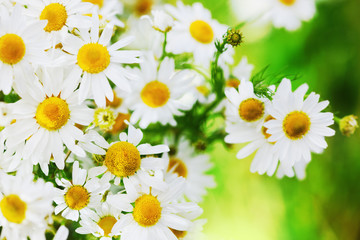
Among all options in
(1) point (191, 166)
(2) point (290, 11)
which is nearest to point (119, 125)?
(1) point (191, 166)

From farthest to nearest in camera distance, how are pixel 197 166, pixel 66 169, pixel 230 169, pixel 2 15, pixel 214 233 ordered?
pixel 230 169, pixel 214 233, pixel 197 166, pixel 66 169, pixel 2 15

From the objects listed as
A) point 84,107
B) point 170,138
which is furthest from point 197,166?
point 84,107

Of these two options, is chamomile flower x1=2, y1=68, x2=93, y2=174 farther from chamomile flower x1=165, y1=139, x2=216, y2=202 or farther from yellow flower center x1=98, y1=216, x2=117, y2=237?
chamomile flower x1=165, y1=139, x2=216, y2=202

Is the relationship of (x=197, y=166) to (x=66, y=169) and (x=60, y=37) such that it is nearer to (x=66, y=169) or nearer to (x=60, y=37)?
(x=66, y=169)

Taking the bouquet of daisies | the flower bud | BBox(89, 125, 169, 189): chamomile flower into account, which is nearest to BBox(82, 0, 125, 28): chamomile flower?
the bouquet of daisies

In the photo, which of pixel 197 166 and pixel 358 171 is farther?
pixel 358 171

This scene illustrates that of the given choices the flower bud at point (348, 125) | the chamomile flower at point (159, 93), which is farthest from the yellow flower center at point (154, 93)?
the flower bud at point (348, 125)

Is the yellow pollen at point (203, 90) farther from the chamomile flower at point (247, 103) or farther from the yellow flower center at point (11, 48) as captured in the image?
the yellow flower center at point (11, 48)
